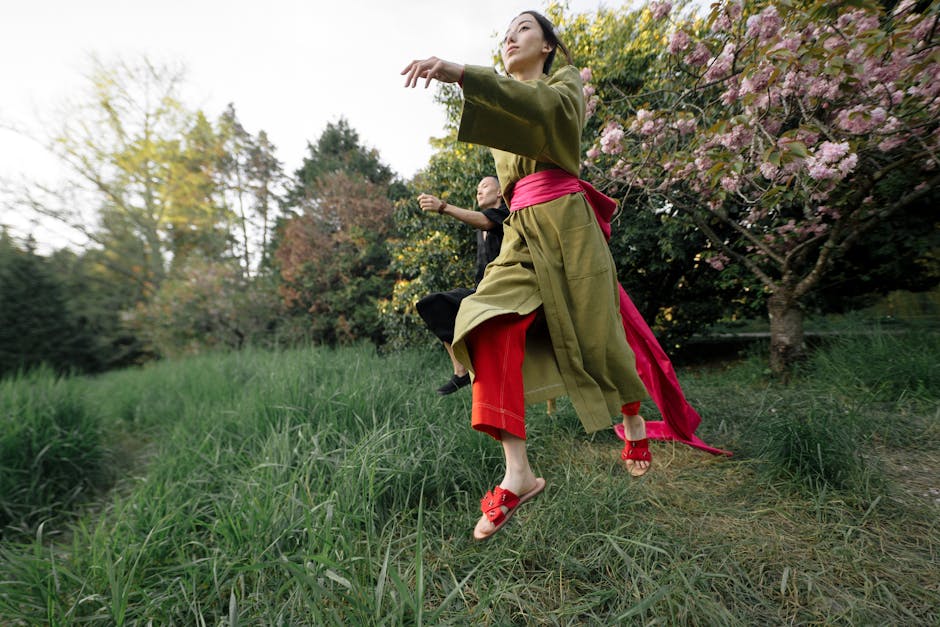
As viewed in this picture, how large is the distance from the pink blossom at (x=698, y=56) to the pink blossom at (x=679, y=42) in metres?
0.07

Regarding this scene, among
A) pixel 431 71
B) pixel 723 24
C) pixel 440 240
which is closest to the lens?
pixel 431 71

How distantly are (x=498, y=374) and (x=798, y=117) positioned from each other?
3019 mm

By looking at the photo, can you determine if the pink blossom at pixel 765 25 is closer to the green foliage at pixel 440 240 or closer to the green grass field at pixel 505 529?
the green grass field at pixel 505 529

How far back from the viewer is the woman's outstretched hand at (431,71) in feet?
3.23

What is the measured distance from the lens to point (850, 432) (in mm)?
1984

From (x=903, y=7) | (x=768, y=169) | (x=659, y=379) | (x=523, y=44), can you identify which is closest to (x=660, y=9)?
(x=903, y=7)

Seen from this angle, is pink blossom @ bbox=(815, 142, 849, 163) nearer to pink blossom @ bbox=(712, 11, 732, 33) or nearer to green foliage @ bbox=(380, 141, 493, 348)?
pink blossom @ bbox=(712, 11, 732, 33)

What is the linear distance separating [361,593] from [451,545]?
42cm

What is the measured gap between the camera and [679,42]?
2443 mm

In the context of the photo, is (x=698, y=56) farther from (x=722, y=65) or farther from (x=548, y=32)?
(x=548, y=32)

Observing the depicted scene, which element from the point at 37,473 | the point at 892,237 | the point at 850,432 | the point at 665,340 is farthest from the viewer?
the point at 665,340

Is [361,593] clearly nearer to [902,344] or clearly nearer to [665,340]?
[902,344]

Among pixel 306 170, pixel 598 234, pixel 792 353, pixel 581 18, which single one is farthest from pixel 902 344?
pixel 306 170

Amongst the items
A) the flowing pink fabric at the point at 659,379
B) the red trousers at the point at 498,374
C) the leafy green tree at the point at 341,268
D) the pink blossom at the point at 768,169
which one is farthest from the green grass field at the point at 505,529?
the leafy green tree at the point at 341,268
